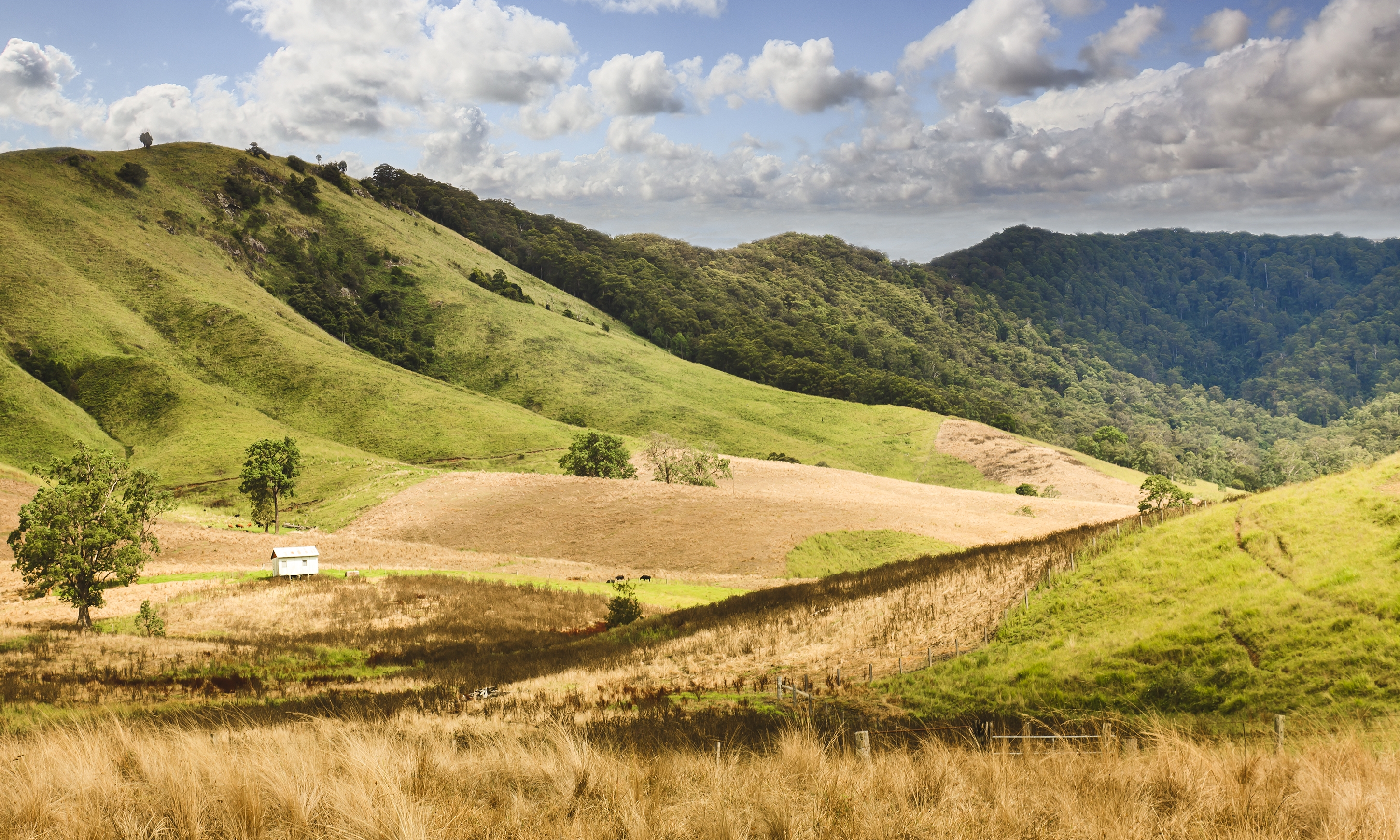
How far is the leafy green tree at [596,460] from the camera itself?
8119 centimetres

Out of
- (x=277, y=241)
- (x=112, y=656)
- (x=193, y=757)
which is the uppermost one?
(x=277, y=241)

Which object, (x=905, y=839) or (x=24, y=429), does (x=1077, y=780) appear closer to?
(x=905, y=839)

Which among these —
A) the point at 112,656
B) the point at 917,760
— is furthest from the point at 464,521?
the point at 917,760

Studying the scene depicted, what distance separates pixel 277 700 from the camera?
19.4 m

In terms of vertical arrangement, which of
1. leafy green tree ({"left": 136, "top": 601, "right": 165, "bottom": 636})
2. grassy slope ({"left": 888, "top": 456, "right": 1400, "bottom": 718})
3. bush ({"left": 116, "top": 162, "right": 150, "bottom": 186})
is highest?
bush ({"left": 116, "top": 162, "right": 150, "bottom": 186})

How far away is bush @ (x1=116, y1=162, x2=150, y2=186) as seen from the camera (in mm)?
142250

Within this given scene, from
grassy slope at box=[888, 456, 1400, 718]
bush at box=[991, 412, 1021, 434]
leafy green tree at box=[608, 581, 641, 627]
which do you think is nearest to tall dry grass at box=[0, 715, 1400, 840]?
grassy slope at box=[888, 456, 1400, 718]

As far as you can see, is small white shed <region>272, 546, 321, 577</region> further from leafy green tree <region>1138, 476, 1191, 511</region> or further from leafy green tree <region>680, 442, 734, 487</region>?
leafy green tree <region>1138, 476, 1191, 511</region>

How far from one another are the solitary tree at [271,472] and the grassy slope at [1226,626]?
55.6 meters

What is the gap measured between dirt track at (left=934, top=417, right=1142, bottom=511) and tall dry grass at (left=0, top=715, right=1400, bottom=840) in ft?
273

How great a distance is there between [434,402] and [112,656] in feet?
289

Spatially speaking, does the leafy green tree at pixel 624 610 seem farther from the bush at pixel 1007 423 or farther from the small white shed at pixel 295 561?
the bush at pixel 1007 423

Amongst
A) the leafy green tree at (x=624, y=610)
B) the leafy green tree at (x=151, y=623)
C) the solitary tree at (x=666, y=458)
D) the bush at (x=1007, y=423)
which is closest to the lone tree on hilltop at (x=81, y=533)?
the leafy green tree at (x=151, y=623)

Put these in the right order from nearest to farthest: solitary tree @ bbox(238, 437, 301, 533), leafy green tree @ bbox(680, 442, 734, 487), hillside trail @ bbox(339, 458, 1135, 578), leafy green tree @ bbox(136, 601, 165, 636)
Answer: leafy green tree @ bbox(136, 601, 165, 636)
hillside trail @ bbox(339, 458, 1135, 578)
solitary tree @ bbox(238, 437, 301, 533)
leafy green tree @ bbox(680, 442, 734, 487)
